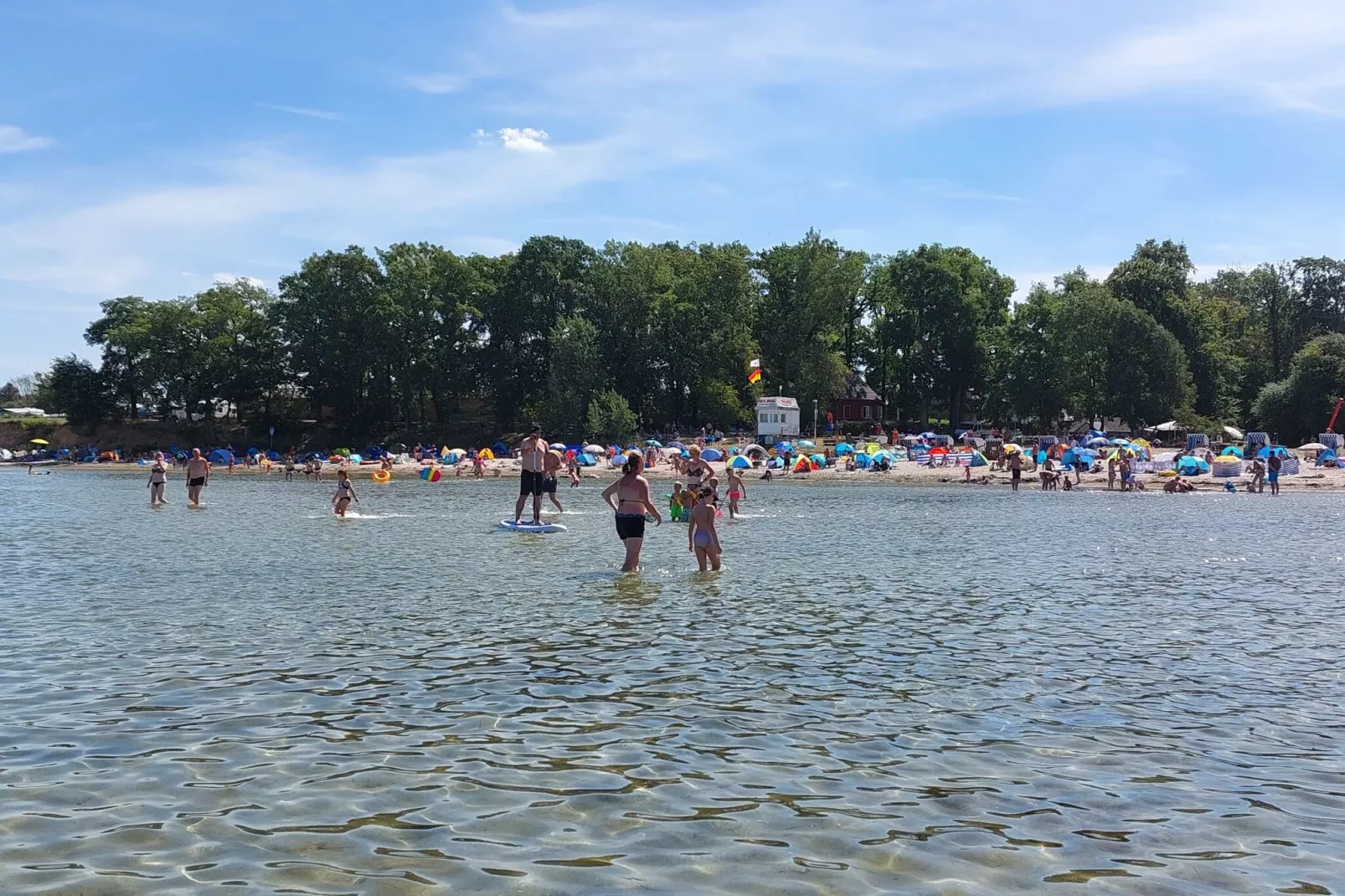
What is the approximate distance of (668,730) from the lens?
25.7ft

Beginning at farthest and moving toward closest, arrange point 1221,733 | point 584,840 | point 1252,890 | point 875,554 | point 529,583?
point 875,554, point 529,583, point 1221,733, point 584,840, point 1252,890

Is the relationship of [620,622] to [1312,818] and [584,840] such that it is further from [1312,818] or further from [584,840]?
[1312,818]

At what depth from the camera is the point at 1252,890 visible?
519 centimetres

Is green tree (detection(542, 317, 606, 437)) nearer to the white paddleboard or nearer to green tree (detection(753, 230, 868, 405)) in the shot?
green tree (detection(753, 230, 868, 405))

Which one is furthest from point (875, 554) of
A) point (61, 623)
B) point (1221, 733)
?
point (61, 623)

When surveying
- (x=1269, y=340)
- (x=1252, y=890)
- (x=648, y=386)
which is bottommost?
(x=1252, y=890)

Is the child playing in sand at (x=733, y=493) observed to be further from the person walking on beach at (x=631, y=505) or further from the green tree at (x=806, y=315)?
the green tree at (x=806, y=315)

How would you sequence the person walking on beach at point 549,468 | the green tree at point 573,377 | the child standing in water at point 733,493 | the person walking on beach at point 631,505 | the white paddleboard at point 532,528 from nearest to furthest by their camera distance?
the person walking on beach at point 631,505
the white paddleboard at point 532,528
the person walking on beach at point 549,468
the child standing in water at point 733,493
the green tree at point 573,377

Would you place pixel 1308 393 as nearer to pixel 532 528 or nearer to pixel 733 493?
pixel 733 493

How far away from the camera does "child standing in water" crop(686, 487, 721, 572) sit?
16.6 m

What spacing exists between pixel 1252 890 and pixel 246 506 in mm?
33366

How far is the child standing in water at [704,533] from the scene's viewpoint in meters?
16.6

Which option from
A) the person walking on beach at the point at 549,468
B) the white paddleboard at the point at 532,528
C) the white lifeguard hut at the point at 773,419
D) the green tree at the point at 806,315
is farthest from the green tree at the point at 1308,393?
the white paddleboard at the point at 532,528

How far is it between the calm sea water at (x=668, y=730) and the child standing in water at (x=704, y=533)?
43 centimetres
